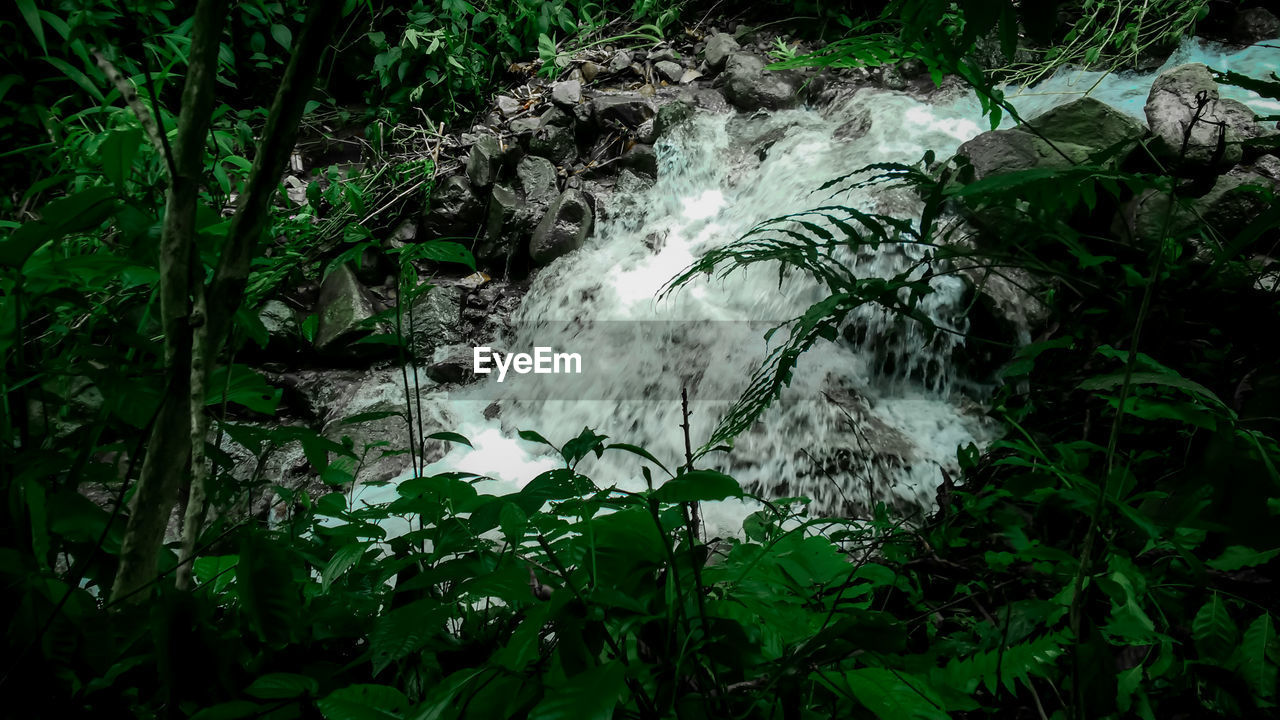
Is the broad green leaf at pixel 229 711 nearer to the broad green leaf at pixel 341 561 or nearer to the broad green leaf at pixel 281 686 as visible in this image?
the broad green leaf at pixel 281 686

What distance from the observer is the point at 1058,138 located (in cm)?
322

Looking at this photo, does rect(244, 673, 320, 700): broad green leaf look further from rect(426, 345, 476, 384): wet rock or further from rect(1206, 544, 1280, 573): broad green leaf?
rect(426, 345, 476, 384): wet rock

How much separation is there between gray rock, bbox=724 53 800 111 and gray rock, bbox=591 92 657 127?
67cm

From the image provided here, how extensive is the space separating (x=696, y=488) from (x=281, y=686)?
436 mm

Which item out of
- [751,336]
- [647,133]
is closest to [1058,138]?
[751,336]

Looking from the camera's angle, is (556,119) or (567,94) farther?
(567,94)

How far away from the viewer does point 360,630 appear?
29.6 inches

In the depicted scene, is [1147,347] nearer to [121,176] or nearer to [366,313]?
[121,176]

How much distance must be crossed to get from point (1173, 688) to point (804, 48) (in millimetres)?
5461

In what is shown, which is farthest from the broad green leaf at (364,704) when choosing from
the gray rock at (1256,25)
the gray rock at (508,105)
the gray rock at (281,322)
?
the gray rock at (1256,25)

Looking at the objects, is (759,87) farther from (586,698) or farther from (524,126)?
(586,698)

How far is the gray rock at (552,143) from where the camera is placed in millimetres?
5059

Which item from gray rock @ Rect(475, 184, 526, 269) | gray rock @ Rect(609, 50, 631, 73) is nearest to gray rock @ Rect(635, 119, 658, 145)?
gray rock @ Rect(609, 50, 631, 73)

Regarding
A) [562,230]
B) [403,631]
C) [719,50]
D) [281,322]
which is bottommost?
[403,631]
